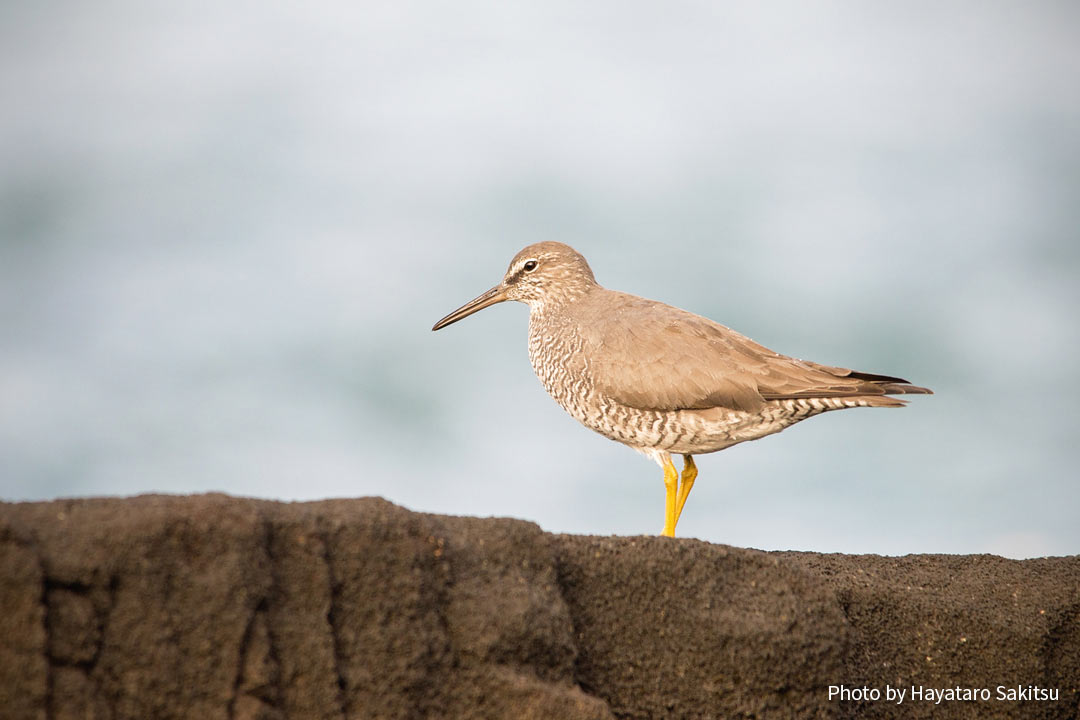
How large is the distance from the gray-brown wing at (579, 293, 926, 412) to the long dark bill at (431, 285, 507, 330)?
5.60 feet

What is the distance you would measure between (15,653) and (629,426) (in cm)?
521

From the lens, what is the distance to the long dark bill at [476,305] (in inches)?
402

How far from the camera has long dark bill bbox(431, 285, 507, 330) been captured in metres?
10.2

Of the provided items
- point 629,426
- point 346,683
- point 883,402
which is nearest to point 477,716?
point 346,683

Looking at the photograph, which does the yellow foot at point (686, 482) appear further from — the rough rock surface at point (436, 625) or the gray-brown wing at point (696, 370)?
the rough rock surface at point (436, 625)

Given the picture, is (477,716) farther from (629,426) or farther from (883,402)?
(883,402)

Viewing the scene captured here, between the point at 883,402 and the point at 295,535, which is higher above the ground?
the point at 883,402

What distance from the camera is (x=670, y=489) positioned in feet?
27.9

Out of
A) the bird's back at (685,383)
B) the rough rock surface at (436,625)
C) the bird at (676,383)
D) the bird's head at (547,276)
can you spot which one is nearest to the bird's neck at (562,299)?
the bird's head at (547,276)

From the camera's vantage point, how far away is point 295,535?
16.0ft

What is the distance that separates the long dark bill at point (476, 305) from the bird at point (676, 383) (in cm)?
107

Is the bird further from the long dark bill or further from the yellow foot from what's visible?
the long dark bill

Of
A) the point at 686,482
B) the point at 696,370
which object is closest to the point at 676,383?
the point at 696,370

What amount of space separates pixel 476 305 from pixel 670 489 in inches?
123
